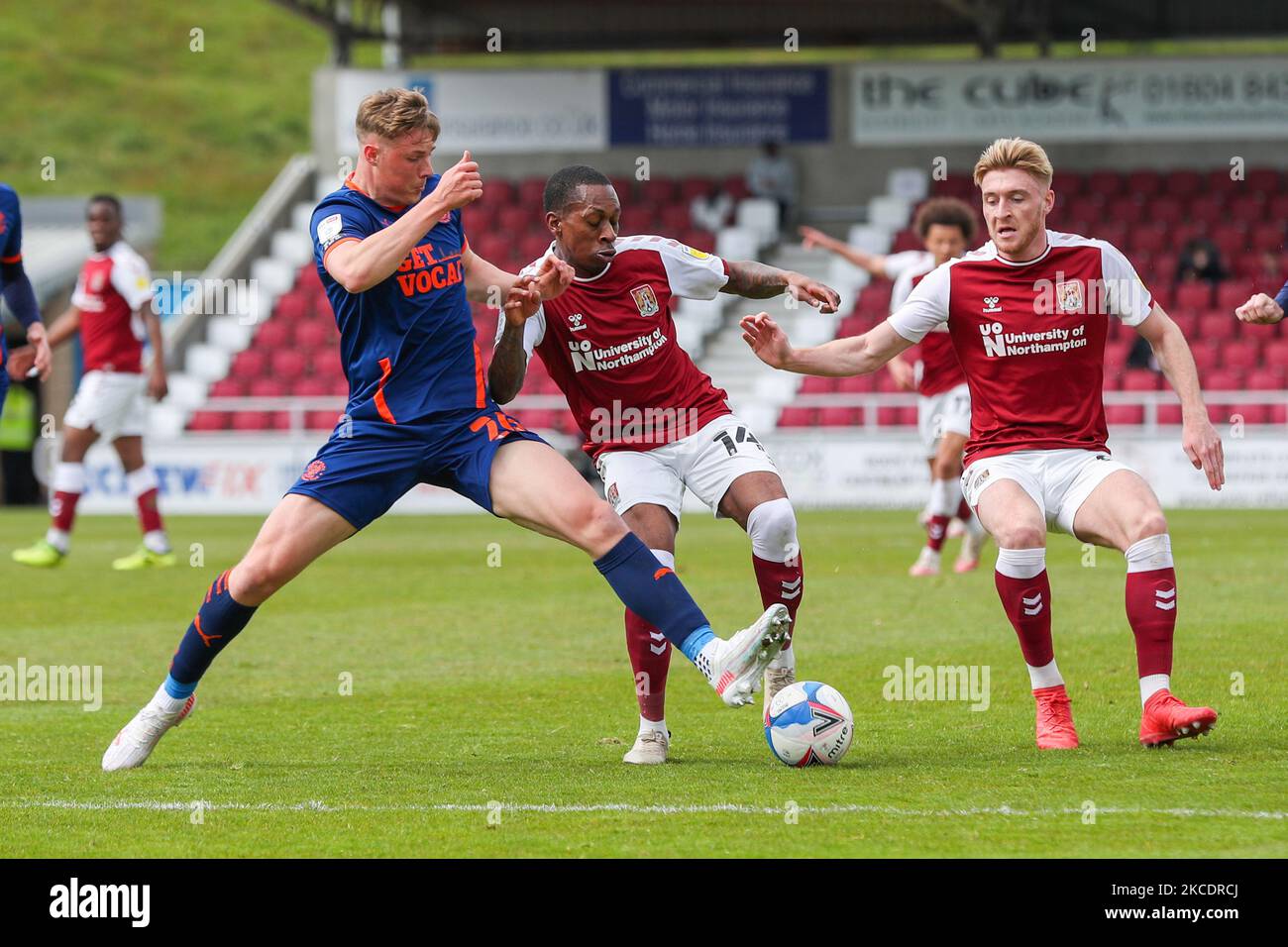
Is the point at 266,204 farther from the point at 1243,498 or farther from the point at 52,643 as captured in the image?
the point at 52,643

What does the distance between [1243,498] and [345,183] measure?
627 inches

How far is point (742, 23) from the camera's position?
1171 inches

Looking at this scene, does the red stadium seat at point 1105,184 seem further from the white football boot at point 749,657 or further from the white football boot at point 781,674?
the white football boot at point 749,657

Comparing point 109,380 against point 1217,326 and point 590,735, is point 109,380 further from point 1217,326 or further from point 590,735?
point 1217,326

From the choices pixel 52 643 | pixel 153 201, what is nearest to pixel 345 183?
pixel 52 643

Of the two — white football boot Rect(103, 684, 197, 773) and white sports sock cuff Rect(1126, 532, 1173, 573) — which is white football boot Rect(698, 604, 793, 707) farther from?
white football boot Rect(103, 684, 197, 773)

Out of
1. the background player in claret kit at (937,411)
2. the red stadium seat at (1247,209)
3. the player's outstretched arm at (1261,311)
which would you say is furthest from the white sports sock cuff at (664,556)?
the red stadium seat at (1247,209)

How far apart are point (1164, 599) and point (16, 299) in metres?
5.42

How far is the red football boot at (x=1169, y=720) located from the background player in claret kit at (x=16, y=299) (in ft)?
16.1

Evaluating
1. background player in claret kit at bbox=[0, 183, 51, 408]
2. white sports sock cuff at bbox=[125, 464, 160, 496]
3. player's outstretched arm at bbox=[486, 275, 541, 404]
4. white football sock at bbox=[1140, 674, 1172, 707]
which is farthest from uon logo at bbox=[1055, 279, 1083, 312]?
white sports sock cuff at bbox=[125, 464, 160, 496]

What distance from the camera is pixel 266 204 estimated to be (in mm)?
28625

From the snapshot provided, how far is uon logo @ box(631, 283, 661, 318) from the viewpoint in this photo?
22.2ft

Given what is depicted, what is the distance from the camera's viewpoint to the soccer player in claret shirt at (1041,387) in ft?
20.5

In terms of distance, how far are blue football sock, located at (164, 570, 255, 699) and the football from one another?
1.86 metres
